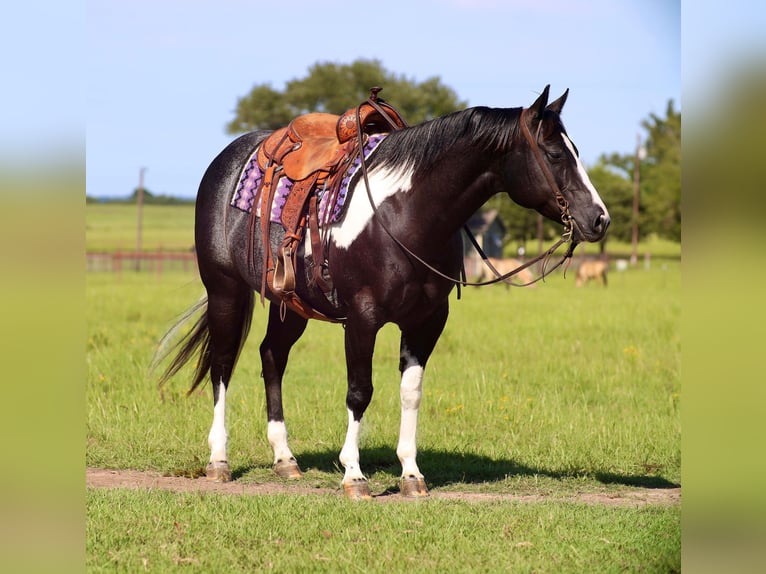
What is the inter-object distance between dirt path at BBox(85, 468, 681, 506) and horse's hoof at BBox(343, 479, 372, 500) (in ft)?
0.34

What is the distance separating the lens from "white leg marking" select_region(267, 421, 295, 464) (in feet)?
22.5

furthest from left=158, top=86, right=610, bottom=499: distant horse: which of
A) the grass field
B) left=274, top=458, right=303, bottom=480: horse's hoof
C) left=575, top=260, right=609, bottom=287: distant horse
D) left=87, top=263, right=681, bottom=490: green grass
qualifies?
left=575, top=260, right=609, bottom=287: distant horse

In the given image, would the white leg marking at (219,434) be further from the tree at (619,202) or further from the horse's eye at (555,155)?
the tree at (619,202)

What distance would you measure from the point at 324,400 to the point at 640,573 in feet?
16.8

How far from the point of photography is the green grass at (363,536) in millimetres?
4547

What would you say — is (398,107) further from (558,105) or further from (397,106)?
(558,105)

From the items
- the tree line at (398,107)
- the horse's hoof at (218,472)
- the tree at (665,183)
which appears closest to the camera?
the horse's hoof at (218,472)

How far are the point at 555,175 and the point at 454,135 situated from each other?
2.33 feet

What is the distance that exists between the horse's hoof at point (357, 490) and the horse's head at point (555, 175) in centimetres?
207

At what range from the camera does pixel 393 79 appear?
217ft

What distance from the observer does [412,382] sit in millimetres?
6109

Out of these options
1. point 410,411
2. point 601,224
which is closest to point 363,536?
point 410,411

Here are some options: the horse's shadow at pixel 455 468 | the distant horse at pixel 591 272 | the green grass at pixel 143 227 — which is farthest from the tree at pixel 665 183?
the horse's shadow at pixel 455 468

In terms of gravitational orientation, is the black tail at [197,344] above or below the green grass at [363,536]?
above
